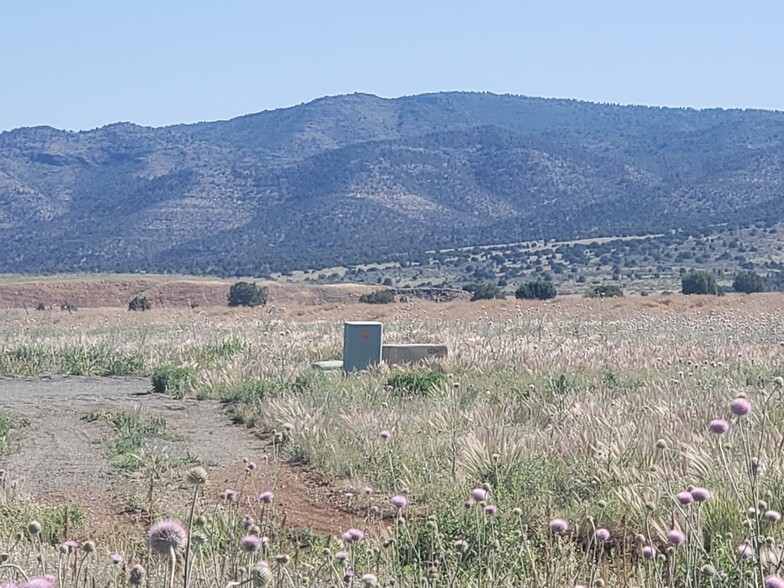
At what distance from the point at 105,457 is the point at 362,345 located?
6343 millimetres

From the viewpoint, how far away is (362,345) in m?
16.7

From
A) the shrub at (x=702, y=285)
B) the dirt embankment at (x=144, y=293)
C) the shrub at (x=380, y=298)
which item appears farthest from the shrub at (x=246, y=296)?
the shrub at (x=702, y=285)

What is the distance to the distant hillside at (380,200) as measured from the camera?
111188 mm

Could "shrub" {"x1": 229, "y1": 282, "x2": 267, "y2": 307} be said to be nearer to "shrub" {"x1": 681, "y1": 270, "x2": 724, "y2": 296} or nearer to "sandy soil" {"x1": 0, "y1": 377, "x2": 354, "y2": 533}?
"shrub" {"x1": 681, "y1": 270, "x2": 724, "y2": 296}

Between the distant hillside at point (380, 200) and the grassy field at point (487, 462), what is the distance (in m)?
77.6

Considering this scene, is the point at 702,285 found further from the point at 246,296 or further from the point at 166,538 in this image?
the point at 166,538

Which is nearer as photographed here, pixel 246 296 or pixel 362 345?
pixel 362 345

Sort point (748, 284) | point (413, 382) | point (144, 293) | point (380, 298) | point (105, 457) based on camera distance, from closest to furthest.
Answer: point (105, 457) < point (413, 382) < point (380, 298) < point (748, 284) < point (144, 293)

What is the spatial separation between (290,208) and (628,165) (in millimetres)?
44516

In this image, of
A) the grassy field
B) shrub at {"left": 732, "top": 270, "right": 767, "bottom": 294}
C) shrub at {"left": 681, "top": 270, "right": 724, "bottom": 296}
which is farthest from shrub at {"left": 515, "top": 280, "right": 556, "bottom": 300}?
the grassy field

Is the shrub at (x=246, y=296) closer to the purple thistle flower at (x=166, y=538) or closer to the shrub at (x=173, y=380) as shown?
the shrub at (x=173, y=380)

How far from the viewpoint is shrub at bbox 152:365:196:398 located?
16.4 meters

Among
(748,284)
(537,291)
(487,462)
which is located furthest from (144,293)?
(487,462)

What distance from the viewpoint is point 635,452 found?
820 centimetres
